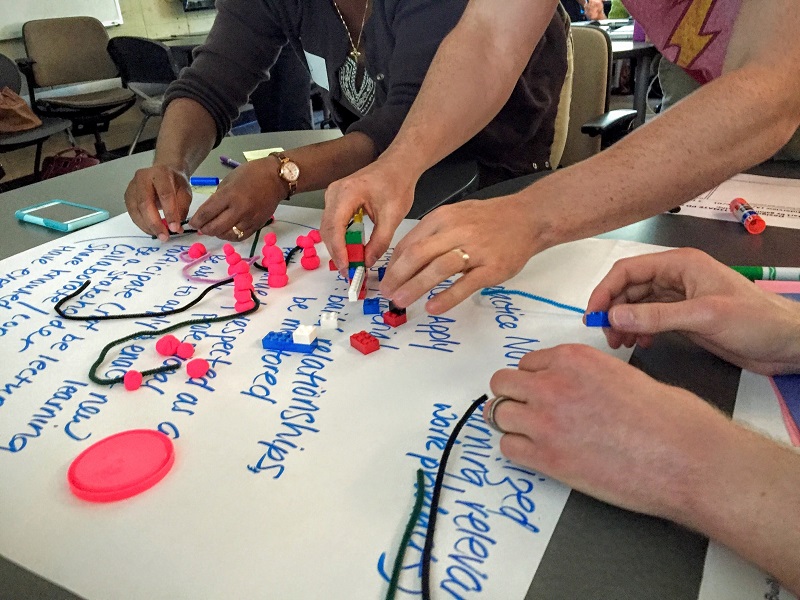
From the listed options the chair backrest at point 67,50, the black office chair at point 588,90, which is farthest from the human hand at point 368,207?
the chair backrest at point 67,50

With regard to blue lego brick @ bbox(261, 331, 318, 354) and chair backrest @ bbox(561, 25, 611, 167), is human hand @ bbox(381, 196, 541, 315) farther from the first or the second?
chair backrest @ bbox(561, 25, 611, 167)

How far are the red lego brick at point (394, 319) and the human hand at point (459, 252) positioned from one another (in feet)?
0.08

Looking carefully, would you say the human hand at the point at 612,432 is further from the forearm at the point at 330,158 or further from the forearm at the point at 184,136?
the forearm at the point at 184,136

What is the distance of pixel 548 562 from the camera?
1.22 ft

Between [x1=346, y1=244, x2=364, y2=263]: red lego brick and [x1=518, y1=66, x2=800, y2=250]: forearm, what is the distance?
20 centimetres

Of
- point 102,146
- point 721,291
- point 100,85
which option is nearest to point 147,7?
point 100,85

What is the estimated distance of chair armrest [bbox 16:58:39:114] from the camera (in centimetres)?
355

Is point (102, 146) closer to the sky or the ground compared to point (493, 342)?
closer to the ground

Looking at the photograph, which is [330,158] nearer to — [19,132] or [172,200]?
[172,200]

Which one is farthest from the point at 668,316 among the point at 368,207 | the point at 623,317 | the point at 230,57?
the point at 230,57

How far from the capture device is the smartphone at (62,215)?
102 cm

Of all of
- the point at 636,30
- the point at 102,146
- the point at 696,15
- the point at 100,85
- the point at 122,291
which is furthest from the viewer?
the point at 100,85

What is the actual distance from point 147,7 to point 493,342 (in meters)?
4.75

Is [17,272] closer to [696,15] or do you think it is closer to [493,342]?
[493,342]
